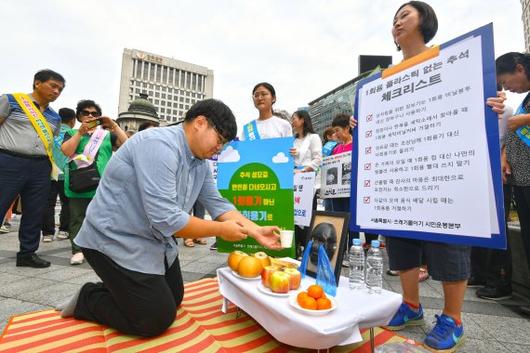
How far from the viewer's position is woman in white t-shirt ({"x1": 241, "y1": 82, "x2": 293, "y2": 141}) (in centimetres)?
324

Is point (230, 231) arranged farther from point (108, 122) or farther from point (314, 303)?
point (108, 122)

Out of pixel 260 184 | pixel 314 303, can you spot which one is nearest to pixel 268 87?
pixel 260 184

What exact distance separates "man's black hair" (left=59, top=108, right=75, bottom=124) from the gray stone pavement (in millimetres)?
2138

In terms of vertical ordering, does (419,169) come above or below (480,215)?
above

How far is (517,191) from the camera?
2.28 meters

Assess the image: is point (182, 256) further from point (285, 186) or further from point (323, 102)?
point (323, 102)

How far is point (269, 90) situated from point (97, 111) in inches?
90.0

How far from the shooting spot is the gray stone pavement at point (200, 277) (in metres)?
1.75

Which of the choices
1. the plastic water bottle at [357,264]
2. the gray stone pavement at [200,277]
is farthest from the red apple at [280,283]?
the gray stone pavement at [200,277]

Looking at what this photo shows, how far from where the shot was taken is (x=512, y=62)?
2.32m

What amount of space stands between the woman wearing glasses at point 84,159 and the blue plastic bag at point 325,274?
9.16 feet

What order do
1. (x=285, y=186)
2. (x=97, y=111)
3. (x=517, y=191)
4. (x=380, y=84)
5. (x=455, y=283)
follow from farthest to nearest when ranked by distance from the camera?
(x=97, y=111) < (x=285, y=186) < (x=517, y=191) < (x=380, y=84) < (x=455, y=283)

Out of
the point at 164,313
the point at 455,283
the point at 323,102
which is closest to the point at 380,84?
the point at 455,283

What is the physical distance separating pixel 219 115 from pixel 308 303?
109 centimetres
